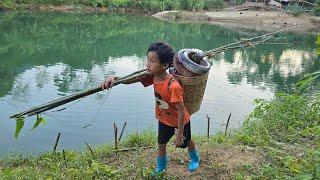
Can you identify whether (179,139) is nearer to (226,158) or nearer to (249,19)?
(226,158)

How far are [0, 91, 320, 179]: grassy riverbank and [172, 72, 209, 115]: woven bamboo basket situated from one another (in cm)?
68

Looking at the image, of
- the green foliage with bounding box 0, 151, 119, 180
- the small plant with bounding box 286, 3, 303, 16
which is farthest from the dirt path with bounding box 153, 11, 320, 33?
the green foliage with bounding box 0, 151, 119, 180

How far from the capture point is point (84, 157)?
4.82 metres

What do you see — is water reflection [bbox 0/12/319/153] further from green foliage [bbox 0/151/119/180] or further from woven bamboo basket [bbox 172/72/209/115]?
woven bamboo basket [bbox 172/72/209/115]

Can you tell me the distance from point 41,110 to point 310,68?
16663 millimetres

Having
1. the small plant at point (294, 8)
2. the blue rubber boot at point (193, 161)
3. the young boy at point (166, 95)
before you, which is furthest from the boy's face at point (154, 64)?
the small plant at point (294, 8)

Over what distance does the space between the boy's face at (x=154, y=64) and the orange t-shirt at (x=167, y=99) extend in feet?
0.31

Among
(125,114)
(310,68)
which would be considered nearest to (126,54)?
(310,68)

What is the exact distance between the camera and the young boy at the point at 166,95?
3283mm

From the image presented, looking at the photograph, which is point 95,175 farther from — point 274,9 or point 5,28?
point 274,9

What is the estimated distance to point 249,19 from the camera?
1462 inches

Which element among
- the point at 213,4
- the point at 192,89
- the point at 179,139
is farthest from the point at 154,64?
the point at 213,4

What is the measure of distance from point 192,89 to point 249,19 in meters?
35.0

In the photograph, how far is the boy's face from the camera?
10.8ft
